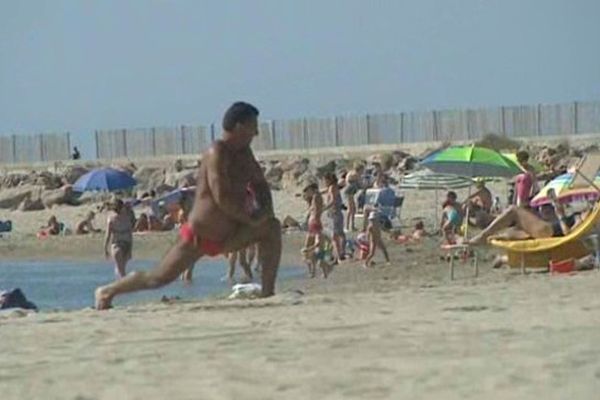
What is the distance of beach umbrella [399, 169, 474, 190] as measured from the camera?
31.3 m

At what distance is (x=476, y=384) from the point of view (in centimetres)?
703

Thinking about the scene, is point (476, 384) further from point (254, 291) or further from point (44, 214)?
point (44, 214)

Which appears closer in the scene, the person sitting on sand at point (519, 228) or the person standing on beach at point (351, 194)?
the person sitting on sand at point (519, 228)

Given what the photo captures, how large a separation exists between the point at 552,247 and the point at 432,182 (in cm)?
1627

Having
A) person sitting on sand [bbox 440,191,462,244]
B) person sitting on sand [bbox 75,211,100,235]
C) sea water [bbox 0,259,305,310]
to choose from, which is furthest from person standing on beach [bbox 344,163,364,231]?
person sitting on sand [bbox 75,211,100,235]

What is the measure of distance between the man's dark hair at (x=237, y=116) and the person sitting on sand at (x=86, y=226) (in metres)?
24.3

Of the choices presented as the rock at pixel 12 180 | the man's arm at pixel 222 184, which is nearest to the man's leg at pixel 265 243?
the man's arm at pixel 222 184

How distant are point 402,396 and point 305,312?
3.82m

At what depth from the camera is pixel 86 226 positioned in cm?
3647

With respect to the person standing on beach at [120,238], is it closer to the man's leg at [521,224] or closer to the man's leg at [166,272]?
the man's leg at [521,224]

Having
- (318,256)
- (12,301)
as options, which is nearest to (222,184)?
(12,301)

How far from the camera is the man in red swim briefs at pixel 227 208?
11.6 m

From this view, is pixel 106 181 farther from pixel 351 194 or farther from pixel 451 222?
pixel 451 222

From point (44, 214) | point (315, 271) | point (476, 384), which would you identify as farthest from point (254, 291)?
point (44, 214)
